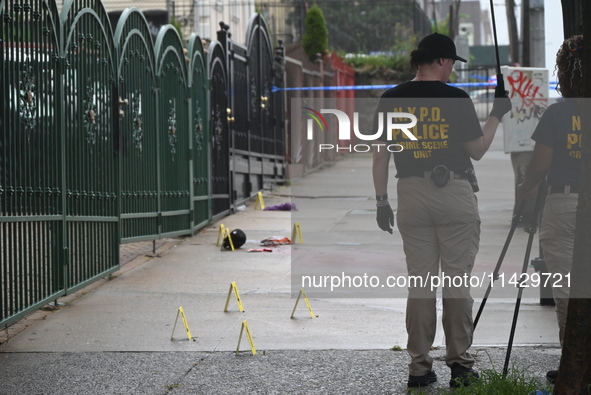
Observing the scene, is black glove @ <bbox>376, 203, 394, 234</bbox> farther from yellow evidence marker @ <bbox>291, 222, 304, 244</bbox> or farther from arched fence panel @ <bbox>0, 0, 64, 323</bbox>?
yellow evidence marker @ <bbox>291, 222, 304, 244</bbox>

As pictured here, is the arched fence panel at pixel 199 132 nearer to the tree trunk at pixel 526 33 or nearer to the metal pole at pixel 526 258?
the tree trunk at pixel 526 33

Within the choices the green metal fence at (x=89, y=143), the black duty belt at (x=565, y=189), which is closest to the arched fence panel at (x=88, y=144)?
Result: the green metal fence at (x=89, y=143)

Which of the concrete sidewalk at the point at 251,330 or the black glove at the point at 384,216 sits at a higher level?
the black glove at the point at 384,216

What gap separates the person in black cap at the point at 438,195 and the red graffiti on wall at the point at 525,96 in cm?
686

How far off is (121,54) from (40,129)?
115 inches

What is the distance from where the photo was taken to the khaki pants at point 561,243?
5.75 meters

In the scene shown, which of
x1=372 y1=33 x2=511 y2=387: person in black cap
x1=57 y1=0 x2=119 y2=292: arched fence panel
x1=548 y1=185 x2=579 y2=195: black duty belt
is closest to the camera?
x1=372 y1=33 x2=511 y2=387: person in black cap

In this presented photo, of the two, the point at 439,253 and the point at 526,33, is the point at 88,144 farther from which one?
the point at 526,33

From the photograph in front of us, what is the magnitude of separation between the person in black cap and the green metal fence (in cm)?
283

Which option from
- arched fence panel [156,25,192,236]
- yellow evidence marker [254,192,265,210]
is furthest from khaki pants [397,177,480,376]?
yellow evidence marker [254,192,265,210]

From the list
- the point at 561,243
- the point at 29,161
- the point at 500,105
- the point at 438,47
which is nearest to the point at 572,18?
the point at 500,105

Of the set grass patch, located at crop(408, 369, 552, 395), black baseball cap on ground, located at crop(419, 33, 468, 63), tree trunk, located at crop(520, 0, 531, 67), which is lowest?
grass patch, located at crop(408, 369, 552, 395)

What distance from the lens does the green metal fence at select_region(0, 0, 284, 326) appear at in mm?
7137

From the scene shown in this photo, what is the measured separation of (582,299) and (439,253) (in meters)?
1.38
